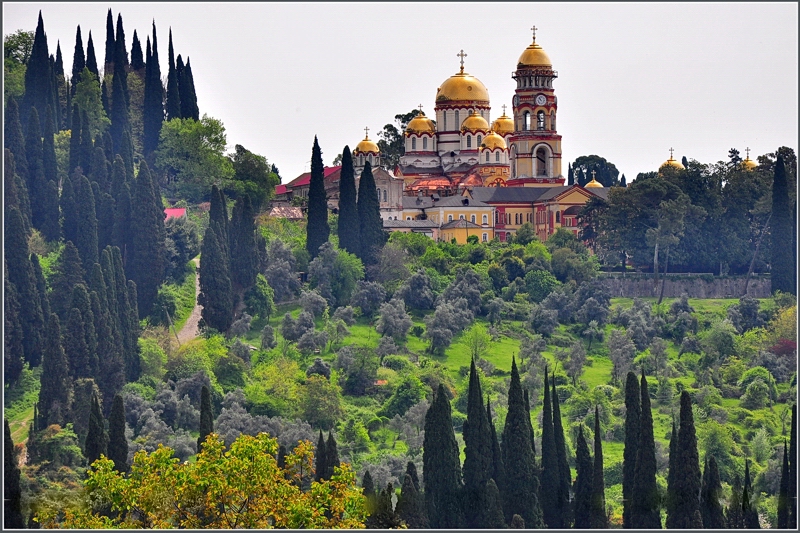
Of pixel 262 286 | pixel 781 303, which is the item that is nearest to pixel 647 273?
pixel 781 303

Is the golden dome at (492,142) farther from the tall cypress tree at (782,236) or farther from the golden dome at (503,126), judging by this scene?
the tall cypress tree at (782,236)

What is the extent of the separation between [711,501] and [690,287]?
32295 millimetres

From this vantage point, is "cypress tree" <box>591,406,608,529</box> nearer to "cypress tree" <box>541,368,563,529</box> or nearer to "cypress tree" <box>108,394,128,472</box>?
"cypress tree" <box>541,368,563,529</box>

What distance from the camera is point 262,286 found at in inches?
3204

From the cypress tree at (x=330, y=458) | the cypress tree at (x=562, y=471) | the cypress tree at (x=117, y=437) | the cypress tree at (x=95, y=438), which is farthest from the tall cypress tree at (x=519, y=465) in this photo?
the cypress tree at (x=95, y=438)

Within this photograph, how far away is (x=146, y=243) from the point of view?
77750 millimetres

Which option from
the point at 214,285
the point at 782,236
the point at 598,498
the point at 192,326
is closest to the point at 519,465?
the point at 598,498

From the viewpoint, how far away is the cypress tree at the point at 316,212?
282 ft

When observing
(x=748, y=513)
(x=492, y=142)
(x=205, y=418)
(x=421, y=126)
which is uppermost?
(x=421, y=126)

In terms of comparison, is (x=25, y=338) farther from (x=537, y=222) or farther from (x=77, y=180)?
(x=537, y=222)

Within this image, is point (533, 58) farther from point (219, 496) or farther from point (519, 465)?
point (219, 496)

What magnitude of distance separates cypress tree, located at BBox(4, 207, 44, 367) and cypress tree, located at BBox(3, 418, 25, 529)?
12264mm

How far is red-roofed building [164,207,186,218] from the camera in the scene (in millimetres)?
86637

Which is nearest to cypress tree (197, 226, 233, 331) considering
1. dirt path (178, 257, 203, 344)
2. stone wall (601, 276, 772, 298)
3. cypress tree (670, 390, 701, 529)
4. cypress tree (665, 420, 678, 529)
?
dirt path (178, 257, 203, 344)
